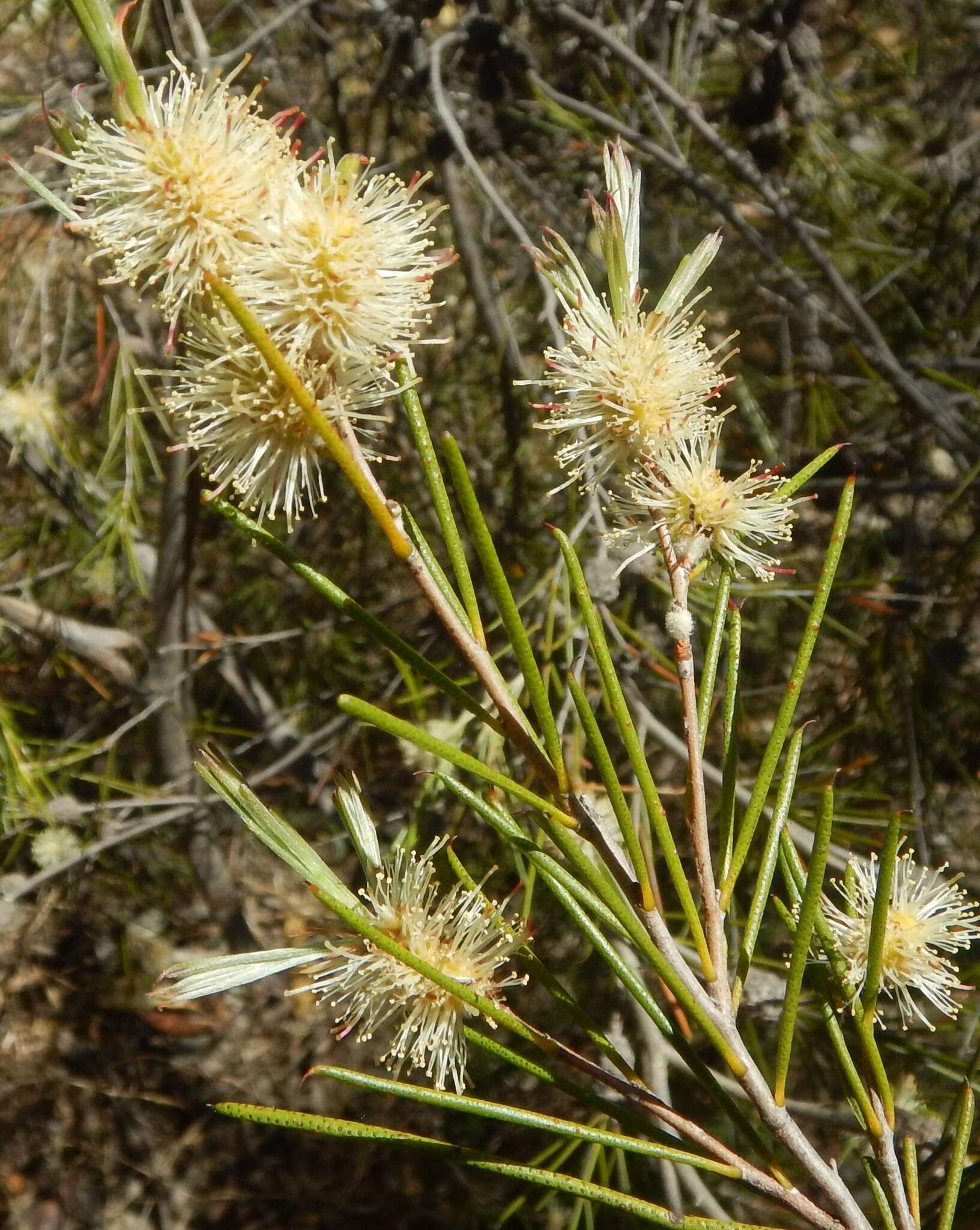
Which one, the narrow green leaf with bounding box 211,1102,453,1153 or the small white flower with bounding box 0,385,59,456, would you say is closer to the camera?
the narrow green leaf with bounding box 211,1102,453,1153

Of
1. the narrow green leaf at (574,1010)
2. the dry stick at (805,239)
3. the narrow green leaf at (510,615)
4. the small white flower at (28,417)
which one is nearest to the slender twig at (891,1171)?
the narrow green leaf at (574,1010)

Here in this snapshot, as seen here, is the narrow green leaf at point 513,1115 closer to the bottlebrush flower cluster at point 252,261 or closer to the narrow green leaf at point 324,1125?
the narrow green leaf at point 324,1125

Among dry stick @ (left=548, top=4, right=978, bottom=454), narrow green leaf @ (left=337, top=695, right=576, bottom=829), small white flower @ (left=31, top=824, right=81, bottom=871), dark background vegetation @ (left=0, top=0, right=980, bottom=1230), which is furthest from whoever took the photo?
small white flower @ (left=31, top=824, right=81, bottom=871)

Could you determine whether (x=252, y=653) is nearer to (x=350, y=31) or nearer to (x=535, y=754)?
(x=350, y=31)

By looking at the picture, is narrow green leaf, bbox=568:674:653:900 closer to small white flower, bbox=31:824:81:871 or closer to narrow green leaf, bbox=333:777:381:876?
narrow green leaf, bbox=333:777:381:876

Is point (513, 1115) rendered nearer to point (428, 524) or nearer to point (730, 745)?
point (730, 745)

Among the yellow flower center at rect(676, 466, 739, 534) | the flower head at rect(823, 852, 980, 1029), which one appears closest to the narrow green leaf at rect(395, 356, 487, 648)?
the yellow flower center at rect(676, 466, 739, 534)

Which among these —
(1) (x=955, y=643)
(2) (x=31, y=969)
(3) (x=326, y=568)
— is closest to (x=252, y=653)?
(3) (x=326, y=568)
